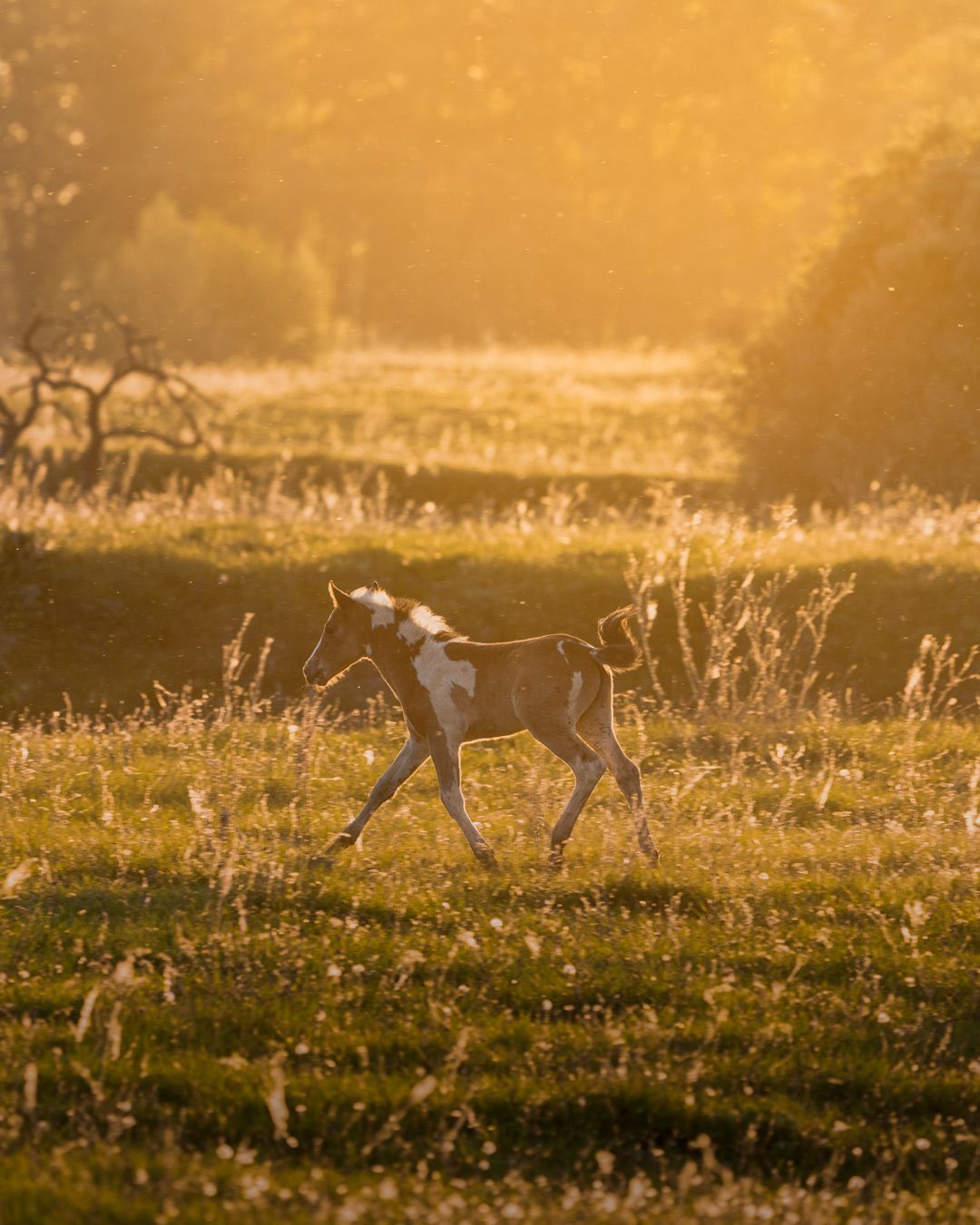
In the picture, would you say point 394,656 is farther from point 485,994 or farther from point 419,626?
point 485,994

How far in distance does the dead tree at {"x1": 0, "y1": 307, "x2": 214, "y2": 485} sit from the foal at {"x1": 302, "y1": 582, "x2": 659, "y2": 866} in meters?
12.0

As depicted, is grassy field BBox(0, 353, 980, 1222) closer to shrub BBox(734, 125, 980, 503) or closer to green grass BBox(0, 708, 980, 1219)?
green grass BBox(0, 708, 980, 1219)

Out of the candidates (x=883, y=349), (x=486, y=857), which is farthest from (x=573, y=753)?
(x=883, y=349)

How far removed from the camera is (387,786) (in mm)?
11250

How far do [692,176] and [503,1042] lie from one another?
84.3m

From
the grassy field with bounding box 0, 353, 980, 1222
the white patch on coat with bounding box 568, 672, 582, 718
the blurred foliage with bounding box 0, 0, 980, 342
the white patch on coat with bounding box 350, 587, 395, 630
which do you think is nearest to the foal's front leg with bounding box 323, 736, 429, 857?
the grassy field with bounding box 0, 353, 980, 1222

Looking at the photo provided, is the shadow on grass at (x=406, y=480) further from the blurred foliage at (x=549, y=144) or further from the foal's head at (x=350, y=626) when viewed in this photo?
the blurred foliage at (x=549, y=144)

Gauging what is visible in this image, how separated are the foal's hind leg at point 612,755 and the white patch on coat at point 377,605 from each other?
1.34 meters

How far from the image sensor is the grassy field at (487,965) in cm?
778

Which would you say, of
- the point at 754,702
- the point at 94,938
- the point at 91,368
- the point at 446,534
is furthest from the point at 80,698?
the point at 91,368

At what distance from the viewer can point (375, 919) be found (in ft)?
33.8

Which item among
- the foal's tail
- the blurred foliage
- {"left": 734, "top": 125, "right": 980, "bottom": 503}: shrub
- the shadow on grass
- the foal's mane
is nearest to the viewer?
the foal's tail

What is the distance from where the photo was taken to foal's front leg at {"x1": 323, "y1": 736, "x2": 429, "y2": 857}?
11195 millimetres

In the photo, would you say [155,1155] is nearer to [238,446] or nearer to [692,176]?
[238,446]
